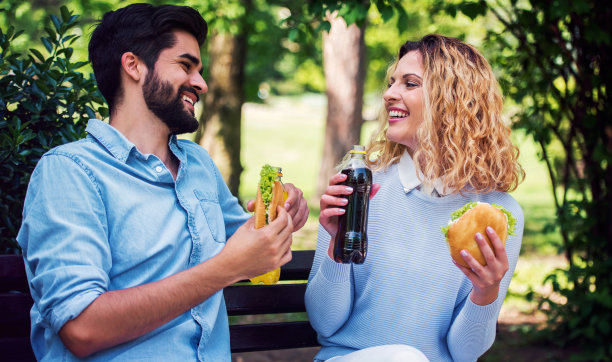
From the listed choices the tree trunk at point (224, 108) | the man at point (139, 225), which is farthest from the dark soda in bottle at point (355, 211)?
the tree trunk at point (224, 108)

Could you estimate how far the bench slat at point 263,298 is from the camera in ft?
9.58

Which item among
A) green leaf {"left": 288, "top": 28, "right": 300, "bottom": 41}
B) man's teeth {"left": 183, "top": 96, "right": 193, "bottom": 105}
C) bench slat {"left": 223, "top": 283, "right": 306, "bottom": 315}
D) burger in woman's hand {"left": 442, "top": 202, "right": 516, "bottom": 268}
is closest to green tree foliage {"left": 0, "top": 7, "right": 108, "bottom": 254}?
man's teeth {"left": 183, "top": 96, "right": 193, "bottom": 105}

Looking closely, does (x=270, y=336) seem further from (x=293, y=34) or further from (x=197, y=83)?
(x=293, y=34)

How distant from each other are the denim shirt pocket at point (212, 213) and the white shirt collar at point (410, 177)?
83 centimetres

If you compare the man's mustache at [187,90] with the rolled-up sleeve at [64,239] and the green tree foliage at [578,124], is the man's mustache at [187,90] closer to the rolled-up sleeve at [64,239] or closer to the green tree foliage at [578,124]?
the rolled-up sleeve at [64,239]

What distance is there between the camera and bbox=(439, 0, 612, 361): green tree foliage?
4777 mm

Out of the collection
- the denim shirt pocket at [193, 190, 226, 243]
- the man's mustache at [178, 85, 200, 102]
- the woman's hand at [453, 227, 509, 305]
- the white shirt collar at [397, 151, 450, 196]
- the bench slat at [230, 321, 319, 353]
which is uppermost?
the man's mustache at [178, 85, 200, 102]

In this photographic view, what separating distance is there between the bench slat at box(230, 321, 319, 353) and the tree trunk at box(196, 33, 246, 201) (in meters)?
5.67

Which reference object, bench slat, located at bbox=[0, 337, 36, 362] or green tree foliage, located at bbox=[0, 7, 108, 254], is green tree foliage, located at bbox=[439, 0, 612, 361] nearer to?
green tree foliage, located at bbox=[0, 7, 108, 254]

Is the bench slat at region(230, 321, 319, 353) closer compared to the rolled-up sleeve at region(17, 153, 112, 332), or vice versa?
the rolled-up sleeve at region(17, 153, 112, 332)

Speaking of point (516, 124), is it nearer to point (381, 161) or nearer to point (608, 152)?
point (608, 152)

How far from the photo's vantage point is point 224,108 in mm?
8750

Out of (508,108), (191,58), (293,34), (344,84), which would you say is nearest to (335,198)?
(191,58)

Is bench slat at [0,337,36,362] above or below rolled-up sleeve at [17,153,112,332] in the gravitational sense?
below
